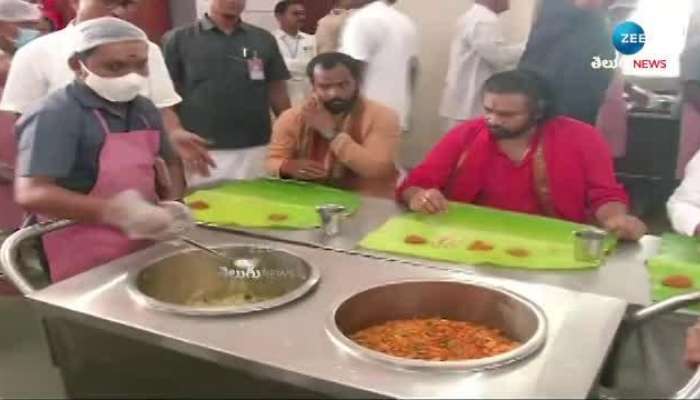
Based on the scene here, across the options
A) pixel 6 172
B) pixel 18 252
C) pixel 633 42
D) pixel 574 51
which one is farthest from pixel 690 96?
pixel 6 172

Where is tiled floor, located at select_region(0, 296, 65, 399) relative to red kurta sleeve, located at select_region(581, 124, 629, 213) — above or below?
below

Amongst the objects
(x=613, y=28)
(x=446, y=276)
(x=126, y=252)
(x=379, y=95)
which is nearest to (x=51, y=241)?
(x=126, y=252)

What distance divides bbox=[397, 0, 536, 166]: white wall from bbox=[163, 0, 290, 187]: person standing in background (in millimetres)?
534

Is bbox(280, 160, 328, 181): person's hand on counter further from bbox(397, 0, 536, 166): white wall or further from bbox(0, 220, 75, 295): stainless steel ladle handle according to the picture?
bbox(0, 220, 75, 295): stainless steel ladle handle

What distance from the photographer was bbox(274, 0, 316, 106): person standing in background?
236 cm

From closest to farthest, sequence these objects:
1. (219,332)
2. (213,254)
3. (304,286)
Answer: (219,332)
(304,286)
(213,254)

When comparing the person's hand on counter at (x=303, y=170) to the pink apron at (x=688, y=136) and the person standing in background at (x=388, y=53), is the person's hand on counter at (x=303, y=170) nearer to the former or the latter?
the person standing in background at (x=388, y=53)

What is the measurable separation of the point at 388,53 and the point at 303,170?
0.46 meters

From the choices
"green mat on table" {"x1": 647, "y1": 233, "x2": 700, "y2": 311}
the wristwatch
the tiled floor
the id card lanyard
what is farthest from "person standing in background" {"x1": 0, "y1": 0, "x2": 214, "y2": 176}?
"green mat on table" {"x1": 647, "y1": 233, "x2": 700, "y2": 311}

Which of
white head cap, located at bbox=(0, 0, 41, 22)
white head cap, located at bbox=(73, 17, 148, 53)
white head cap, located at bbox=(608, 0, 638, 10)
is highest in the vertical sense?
white head cap, located at bbox=(0, 0, 41, 22)

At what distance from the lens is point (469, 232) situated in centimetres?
159

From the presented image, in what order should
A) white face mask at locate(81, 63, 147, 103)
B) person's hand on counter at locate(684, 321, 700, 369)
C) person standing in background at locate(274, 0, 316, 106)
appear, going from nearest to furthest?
person's hand on counter at locate(684, 321, 700, 369) < white face mask at locate(81, 63, 147, 103) < person standing in background at locate(274, 0, 316, 106)

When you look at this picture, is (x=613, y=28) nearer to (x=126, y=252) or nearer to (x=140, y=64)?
(x=140, y=64)

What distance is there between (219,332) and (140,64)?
74 centimetres
